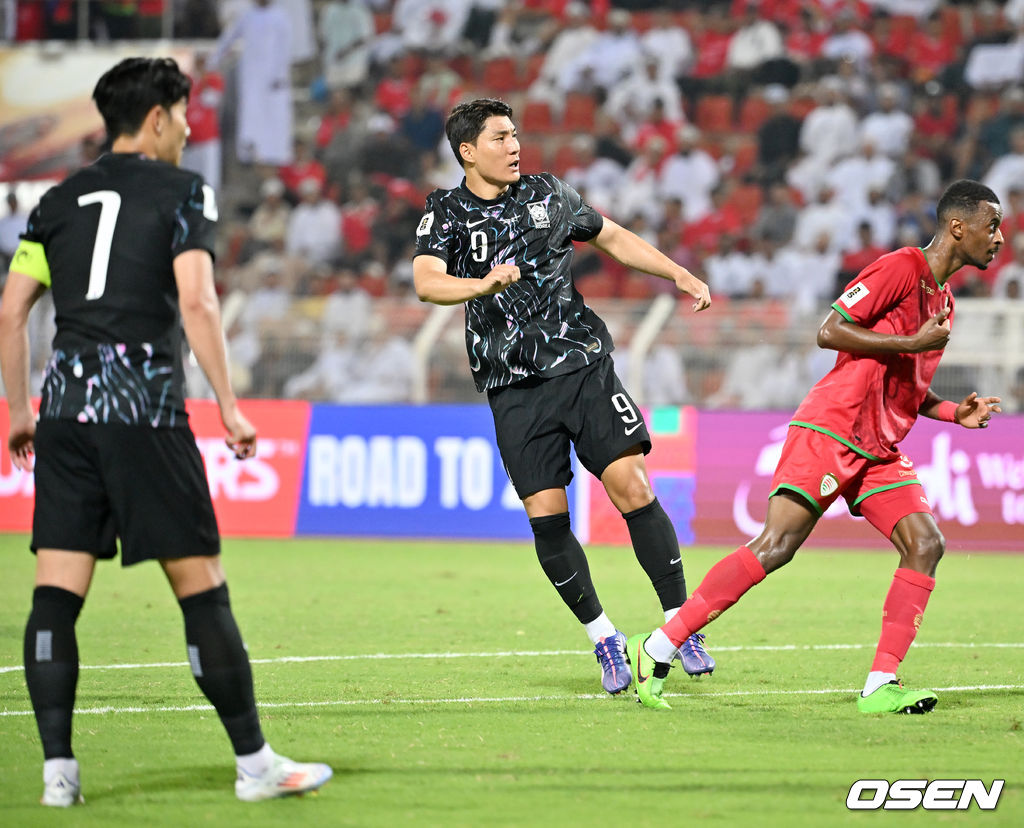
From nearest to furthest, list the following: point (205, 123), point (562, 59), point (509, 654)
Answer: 1. point (509, 654)
2. point (205, 123)
3. point (562, 59)

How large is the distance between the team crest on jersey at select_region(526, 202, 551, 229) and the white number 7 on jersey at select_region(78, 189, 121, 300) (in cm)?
248

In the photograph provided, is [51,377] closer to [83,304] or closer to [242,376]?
[83,304]

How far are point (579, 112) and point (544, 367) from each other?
1520cm

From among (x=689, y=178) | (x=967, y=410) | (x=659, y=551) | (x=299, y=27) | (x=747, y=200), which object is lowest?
(x=659, y=551)

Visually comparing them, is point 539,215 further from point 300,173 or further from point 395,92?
point 395,92

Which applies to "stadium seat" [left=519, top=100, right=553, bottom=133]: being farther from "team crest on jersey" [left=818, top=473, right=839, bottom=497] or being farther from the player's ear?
the player's ear

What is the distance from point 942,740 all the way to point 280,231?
16068 mm

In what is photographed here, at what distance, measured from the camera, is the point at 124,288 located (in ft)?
14.4

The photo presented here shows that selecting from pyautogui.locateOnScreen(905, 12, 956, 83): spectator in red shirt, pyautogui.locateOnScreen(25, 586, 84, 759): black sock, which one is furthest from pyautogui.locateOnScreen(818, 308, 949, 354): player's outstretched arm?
pyautogui.locateOnScreen(905, 12, 956, 83): spectator in red shirt

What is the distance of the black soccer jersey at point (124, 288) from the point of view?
4387 mm

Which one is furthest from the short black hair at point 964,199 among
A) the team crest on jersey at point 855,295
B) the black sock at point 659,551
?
the black sock at point 659,551

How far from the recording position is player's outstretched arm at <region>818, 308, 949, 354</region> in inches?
225

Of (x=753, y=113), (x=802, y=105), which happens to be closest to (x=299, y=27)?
(x=753, y=113)

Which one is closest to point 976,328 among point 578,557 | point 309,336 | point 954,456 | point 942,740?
point 954,456
